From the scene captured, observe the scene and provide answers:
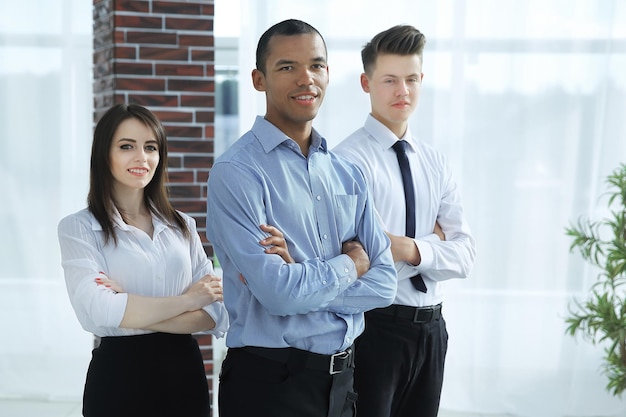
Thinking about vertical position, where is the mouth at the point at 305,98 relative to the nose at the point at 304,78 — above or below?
below

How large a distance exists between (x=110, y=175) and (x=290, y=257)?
71 cm

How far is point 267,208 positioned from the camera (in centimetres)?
188

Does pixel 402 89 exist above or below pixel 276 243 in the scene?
above

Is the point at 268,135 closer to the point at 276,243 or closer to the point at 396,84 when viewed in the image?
the point at 276,243

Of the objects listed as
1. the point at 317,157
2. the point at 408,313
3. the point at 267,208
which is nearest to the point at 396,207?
the point at 408,313

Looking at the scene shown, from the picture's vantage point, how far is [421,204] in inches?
97.9

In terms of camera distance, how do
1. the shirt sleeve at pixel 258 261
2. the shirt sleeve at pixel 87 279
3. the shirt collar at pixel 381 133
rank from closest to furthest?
the shirt sleeve at pixel 258 261, the shirt sleeve at pixel 87 279, the shirt collar at pixel 381 133

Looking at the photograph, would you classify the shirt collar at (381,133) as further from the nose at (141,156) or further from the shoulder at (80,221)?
the shoulder at (80,221)

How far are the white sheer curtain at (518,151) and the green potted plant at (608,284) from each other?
0.27 feet

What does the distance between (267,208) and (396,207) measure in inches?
26.3

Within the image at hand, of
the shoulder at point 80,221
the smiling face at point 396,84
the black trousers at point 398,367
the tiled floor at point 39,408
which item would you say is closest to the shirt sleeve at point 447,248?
the black trousers at point 398,367

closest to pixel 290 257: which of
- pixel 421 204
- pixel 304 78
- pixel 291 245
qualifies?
pixel 291 245

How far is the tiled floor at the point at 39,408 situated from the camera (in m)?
4.27

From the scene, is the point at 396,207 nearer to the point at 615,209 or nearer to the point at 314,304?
the point at 314,304
